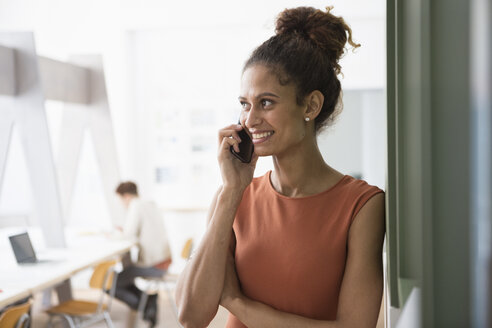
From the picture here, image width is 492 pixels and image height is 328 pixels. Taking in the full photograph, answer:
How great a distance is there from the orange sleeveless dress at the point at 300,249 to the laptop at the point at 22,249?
133 inches

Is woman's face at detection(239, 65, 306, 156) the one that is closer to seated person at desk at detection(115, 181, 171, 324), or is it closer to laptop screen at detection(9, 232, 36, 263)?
laptop screen at detection(9, 232, 36, 263)

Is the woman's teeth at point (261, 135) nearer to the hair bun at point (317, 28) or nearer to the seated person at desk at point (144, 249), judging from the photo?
the hair bun at point (317, 28)

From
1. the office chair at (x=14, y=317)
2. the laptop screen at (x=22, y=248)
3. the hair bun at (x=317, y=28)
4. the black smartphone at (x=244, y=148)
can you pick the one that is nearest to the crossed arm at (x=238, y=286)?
the black smartphone at (x=244, y=148)

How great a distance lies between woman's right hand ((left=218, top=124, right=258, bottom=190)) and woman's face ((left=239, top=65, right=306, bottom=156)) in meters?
0.13

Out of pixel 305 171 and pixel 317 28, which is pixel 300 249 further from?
pixel 317 28

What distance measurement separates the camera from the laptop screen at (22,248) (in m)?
4.34

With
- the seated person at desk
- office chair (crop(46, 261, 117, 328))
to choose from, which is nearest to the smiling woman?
office chair (crop(46, 261, 117, 328))

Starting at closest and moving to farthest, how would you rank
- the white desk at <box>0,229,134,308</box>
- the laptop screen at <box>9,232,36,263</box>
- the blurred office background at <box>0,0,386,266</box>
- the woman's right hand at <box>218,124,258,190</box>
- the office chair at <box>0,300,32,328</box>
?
the woman's right hand at <box>218,124,258,190</box>, the office chair at <box>0,300,32,328</box>, the white desk at <box>0,229,134,308</box>, the laptop screen at <box>9,232,36,263</box>, the blurred office background at <box>0,0,386,266</box>

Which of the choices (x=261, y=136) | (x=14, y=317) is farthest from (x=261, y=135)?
(x=14, y=317)

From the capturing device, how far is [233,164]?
153 cm

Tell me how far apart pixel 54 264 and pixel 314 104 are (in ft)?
11.9

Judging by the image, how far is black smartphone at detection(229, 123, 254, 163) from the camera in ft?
4.91

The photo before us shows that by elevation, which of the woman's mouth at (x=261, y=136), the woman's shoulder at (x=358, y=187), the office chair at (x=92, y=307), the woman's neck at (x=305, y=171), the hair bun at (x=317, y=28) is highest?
the hair bun at (x=317, y=28)

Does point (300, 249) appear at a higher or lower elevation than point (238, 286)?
higher
